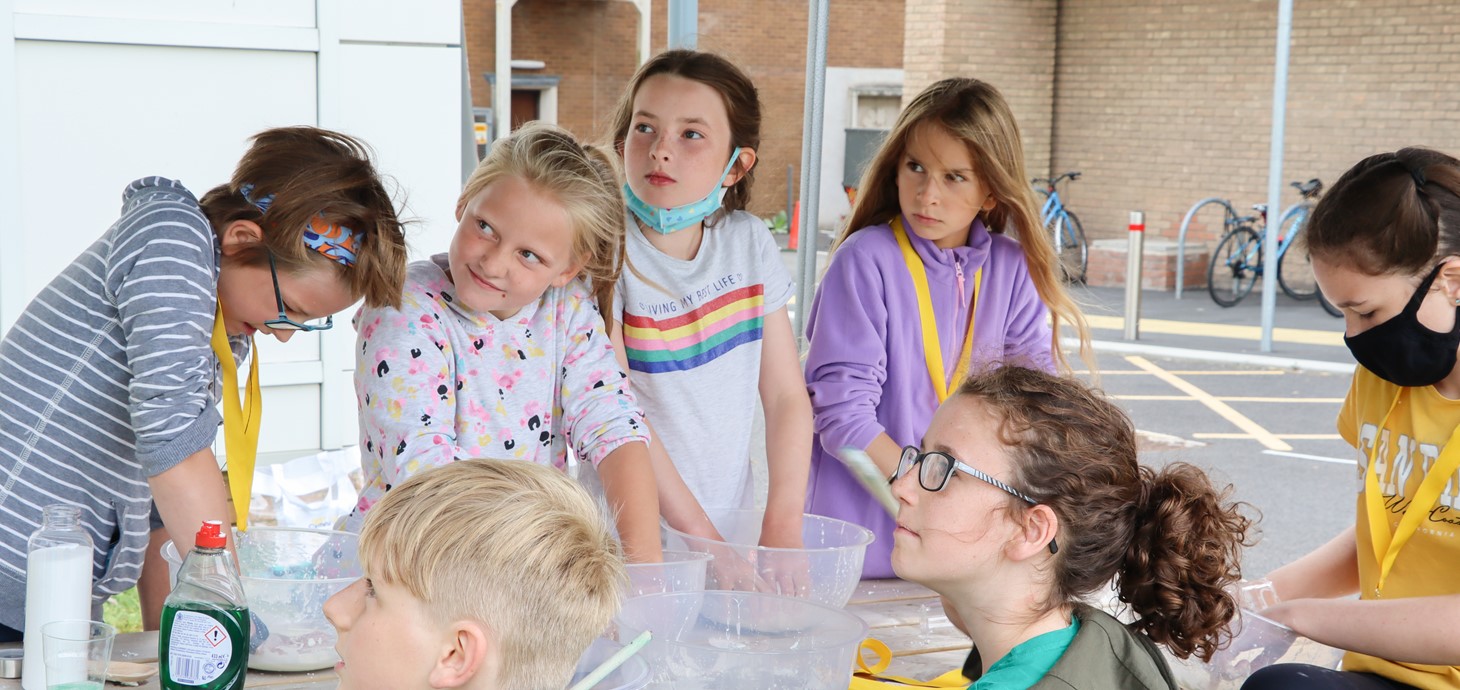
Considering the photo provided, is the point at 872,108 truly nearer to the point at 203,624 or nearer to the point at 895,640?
the point at 895,640

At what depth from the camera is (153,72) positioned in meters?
4.69

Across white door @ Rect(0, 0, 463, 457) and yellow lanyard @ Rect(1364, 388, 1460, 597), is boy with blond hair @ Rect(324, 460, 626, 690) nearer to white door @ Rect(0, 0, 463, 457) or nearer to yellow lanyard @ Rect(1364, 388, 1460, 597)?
yellow lanyard @ Rect(1364, 388, 1460, 597)

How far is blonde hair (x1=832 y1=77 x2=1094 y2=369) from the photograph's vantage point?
2.72 m

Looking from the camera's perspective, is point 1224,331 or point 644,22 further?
point 644,22

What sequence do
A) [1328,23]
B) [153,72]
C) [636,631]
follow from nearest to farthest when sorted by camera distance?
[636,631]
[153,72]
[1328,23]

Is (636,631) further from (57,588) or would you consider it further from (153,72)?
(153,72)

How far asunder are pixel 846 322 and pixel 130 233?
4.49ft

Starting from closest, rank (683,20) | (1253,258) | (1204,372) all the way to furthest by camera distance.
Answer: (683,20) < (1204,372) < (1253,258)

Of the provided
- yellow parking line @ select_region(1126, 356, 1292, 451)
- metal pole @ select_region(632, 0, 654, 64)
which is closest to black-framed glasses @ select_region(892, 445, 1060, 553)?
yellow parking line @ select_region(1126, 356, 1292, 451)

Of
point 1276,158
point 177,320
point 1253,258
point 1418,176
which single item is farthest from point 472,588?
point 1253,258

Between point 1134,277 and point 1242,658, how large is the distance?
967 centimetres

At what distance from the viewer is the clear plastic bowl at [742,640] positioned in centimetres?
165

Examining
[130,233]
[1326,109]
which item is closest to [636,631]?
[130,233]

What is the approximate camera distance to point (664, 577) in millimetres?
1809
